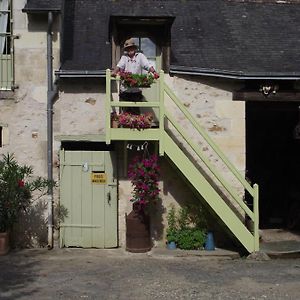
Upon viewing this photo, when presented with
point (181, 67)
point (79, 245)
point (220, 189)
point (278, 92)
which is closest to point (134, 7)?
point (181, 67)

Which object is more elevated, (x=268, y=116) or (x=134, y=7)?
(x=134, y=7)

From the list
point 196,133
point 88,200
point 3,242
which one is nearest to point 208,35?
point 196,133

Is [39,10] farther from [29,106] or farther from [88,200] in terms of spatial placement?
[88,200]

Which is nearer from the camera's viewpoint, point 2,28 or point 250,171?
point 2,28

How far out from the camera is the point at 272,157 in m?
13.6

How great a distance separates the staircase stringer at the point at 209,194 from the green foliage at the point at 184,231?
80 cm

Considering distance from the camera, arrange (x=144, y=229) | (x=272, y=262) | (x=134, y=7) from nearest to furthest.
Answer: (x=272, y=262), (x=144, y=229), (x=134, y=7)

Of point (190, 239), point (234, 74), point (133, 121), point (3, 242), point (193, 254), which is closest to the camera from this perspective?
point (133, 121)

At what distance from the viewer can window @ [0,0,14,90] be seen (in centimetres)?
1005

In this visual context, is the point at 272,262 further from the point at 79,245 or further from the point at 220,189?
the point at 79,245

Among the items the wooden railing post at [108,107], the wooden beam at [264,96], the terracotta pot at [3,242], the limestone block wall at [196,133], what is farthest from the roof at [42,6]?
the terracotta pot at [3,242]

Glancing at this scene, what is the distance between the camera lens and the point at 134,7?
1111cm

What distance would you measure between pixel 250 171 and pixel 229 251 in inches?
152

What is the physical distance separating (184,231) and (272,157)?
4628 millimetres
